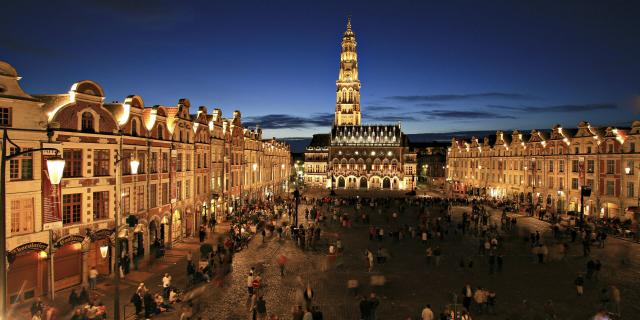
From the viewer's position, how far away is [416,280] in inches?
982

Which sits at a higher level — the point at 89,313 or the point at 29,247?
the point at 29,247

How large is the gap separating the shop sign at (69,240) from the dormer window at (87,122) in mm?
5888

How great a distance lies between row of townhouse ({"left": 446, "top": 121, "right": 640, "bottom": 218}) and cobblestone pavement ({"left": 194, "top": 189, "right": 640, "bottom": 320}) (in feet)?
43.2

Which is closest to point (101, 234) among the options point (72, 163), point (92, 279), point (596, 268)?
point (92, 279)

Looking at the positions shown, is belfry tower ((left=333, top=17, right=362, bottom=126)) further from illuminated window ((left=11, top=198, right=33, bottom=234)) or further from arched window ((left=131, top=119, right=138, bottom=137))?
illuminated window ((left=11, top=198, right=33, bottom=234))

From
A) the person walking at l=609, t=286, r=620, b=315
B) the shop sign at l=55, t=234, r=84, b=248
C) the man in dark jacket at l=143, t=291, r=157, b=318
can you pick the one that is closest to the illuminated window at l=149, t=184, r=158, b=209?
the shop sign at l=55, t=234, r=84, b=248

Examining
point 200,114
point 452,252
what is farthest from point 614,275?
point 200,114

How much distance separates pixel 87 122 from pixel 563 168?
56674 millimetres

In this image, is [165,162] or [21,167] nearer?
[21,167]

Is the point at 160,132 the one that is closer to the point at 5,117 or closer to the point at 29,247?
the point at 5,117

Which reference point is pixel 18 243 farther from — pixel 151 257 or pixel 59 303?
pixel 151 257

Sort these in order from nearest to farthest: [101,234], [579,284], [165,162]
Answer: [579,284] < [101,234] < [165,162]

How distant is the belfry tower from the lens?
128m

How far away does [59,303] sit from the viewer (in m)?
20.5
